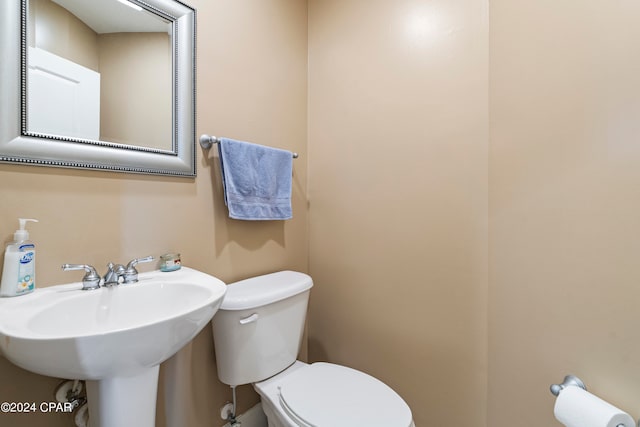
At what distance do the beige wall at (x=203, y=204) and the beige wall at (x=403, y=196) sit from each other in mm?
197

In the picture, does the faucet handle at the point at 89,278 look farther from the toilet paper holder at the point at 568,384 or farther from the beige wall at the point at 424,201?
the toilet paper holder at the point at 568,384

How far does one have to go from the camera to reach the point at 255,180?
49.5 inches

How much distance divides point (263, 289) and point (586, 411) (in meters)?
0.99

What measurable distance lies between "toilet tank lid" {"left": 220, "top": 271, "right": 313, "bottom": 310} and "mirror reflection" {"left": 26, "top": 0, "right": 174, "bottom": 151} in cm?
60

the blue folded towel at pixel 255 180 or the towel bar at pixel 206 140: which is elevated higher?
the towel bar at pixel 206 140

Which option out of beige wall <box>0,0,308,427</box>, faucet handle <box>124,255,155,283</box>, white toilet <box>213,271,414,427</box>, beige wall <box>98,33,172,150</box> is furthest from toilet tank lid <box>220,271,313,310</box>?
beige wall <box>98,33,172,150</box>

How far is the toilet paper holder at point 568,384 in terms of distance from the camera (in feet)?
2.46

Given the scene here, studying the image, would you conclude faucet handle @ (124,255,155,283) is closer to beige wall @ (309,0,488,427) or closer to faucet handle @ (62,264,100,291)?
faucet handle @ (62,264,100,291)

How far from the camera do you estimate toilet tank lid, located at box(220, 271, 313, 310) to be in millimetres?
1014

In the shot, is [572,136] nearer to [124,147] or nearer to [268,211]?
[268,211]

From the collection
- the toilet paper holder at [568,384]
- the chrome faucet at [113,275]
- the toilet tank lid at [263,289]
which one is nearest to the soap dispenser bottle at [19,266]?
the chrome faucet at [113,275]

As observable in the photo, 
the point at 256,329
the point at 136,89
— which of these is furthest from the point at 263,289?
the point at 136,89

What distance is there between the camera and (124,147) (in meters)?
0.91

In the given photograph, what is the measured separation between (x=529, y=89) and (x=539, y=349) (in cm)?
86
